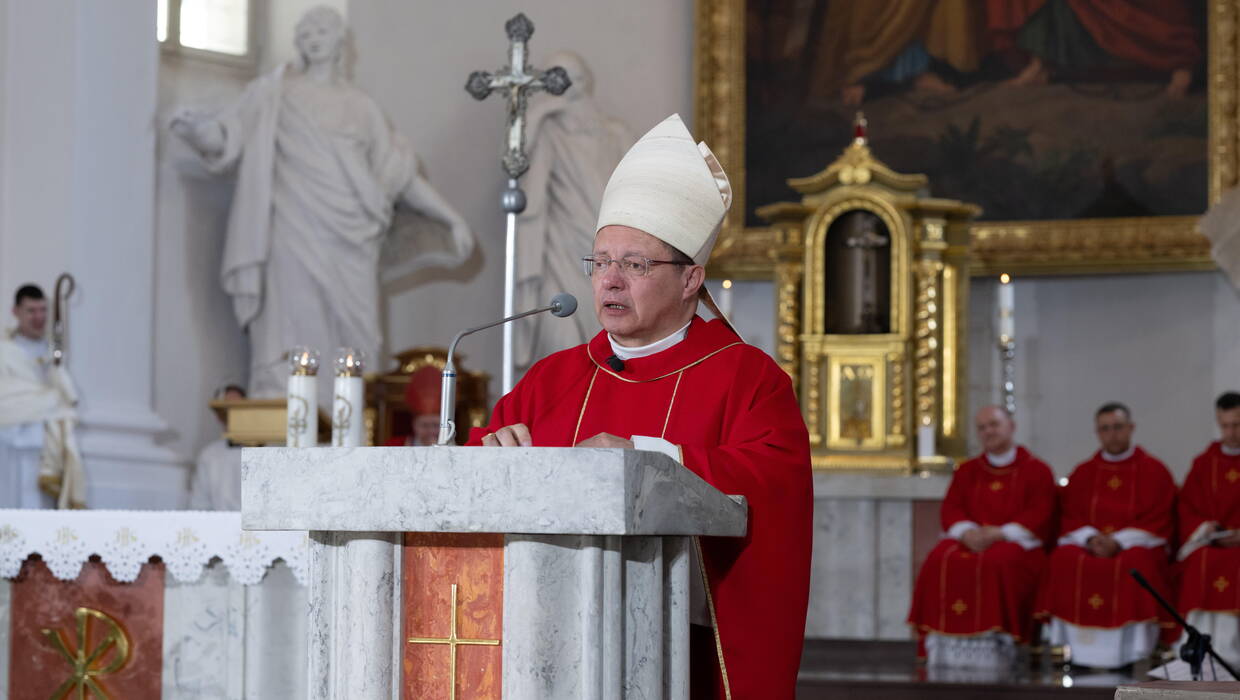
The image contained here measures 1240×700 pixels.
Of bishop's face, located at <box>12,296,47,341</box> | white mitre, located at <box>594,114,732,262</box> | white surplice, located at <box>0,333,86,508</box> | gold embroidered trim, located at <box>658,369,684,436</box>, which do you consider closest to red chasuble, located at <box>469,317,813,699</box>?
gold embroidered trim, located at <box>658,369,684,436</box>

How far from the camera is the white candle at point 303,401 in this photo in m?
5.19

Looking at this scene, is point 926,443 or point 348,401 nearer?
point 348,401

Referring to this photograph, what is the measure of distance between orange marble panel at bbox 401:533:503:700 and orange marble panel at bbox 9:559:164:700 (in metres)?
2.39

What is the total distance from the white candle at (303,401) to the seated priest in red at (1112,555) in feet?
15.4

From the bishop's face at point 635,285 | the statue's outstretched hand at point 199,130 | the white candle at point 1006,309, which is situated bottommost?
the bishop's face at point 635,285

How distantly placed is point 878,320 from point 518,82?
4.06 metres

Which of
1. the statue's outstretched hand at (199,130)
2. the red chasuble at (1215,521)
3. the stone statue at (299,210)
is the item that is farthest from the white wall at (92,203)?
the red chasuble at (1215,521)

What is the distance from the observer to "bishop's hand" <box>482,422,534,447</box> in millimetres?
3211

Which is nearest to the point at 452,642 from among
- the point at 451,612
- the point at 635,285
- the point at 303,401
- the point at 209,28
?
the point at 451,612

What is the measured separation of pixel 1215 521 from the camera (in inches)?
341

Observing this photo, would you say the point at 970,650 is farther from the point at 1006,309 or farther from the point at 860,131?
the point at 860,131

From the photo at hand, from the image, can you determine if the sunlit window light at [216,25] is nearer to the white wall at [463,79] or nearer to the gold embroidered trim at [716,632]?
the white wall at [463,79]

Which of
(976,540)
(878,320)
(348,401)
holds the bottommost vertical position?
(976,540)

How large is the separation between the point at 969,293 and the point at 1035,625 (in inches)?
86.7
